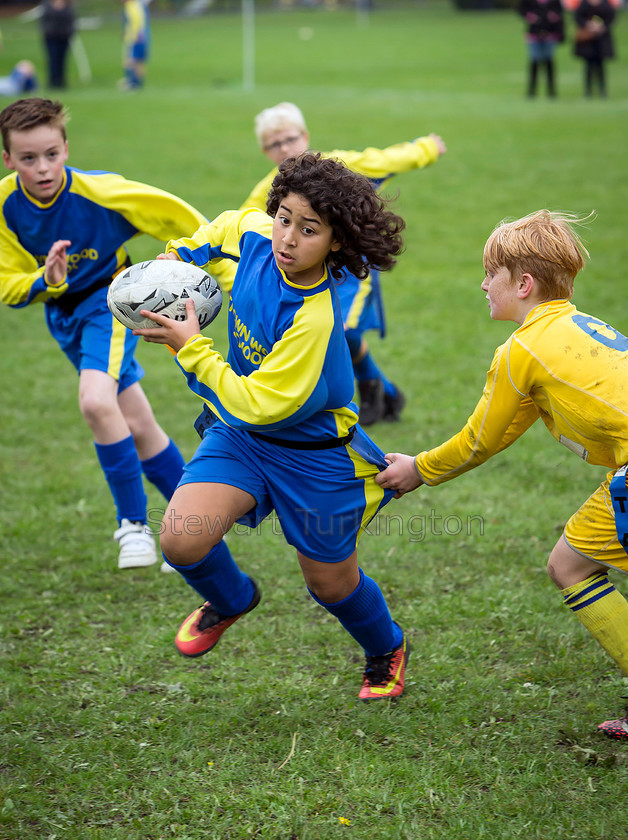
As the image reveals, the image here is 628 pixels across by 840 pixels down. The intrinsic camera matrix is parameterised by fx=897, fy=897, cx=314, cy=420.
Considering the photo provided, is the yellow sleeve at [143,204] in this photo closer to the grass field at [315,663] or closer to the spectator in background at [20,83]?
the grass field at [315,663]

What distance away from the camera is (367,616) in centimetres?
298

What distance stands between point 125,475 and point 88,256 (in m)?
0.98

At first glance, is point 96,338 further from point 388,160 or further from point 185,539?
point 388,160

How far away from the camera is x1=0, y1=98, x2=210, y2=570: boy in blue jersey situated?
377 centimetres

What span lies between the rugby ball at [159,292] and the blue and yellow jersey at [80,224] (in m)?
1.00

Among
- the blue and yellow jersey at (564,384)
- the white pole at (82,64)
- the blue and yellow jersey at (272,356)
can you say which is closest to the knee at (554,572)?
the blue and yellow jersey at (564,384)

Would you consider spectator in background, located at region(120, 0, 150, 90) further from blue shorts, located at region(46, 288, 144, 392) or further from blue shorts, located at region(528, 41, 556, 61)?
blue shorts, located at region(46, 288, 144, 392)

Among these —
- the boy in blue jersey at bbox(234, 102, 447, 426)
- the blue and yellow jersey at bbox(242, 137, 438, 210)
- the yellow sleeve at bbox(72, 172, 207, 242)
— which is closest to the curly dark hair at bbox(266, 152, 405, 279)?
the yellow sleeve at bbox(72, 172, 207, 242)

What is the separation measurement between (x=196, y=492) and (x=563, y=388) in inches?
44.7

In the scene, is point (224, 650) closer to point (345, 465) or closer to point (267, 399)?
point (345, 465)

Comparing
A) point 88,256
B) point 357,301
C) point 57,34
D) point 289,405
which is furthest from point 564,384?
point 57,34

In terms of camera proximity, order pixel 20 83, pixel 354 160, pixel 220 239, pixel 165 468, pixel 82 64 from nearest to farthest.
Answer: pixel 220 239 < pixel 165 468 < pixel 354 160 < pixel 20 83 < pixel 82 64

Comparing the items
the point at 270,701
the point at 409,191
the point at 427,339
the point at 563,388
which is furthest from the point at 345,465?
the point at 409,191

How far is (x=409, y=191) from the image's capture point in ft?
38.6
